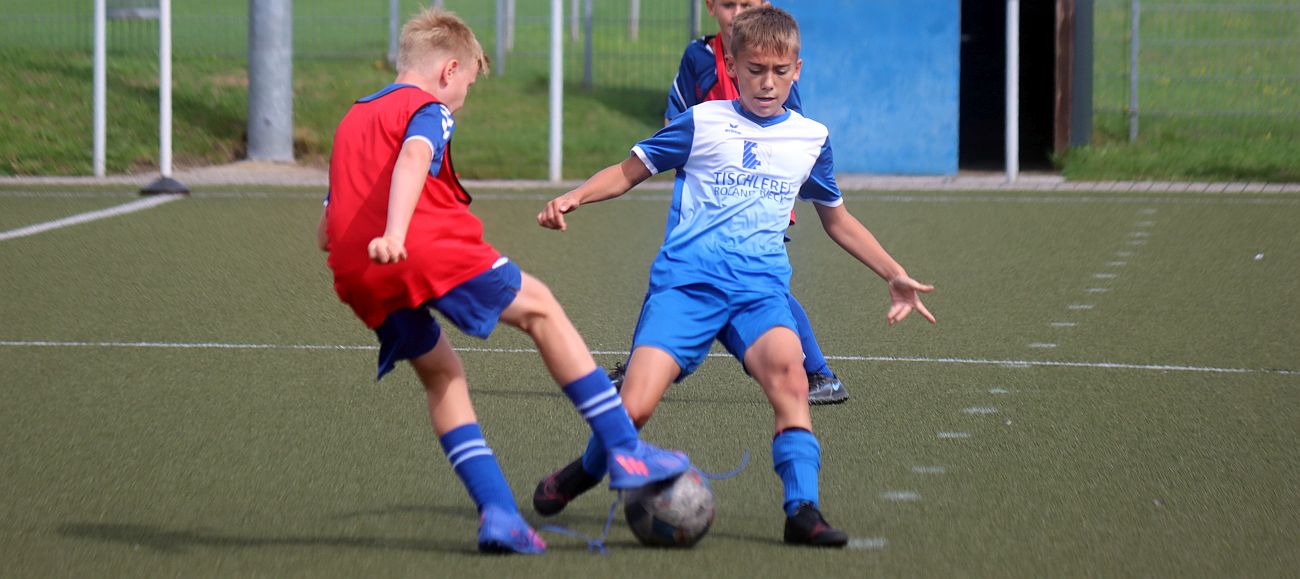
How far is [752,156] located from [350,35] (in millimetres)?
16330

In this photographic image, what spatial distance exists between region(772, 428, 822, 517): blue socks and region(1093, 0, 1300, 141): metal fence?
1199 centimetres

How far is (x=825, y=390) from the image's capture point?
19.5 feet

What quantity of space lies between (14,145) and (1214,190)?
379 inches

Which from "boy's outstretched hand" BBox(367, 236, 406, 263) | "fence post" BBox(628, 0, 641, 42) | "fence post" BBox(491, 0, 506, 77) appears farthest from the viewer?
"fence post" BBox(628, 0, 641, 42)

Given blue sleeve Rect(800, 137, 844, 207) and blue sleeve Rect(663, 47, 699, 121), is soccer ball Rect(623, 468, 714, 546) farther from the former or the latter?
blue sleeve Rect(663, 47, 699, 121)

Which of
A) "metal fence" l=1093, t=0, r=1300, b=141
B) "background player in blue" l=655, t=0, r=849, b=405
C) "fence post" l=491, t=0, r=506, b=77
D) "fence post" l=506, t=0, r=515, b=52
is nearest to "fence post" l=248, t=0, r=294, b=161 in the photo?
"fence post" l=491, t=0, r=506, b=77

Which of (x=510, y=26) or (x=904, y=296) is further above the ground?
(x=510, y=26)

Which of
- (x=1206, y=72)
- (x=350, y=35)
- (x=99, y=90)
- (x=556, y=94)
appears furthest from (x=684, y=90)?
(x=350, y=35)

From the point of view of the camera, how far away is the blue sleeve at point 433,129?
3859mm

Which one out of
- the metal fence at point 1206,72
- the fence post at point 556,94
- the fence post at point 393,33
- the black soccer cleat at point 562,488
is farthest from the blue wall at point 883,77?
the black soccer cleat at point 562,488

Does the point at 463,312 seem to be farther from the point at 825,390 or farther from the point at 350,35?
the point at 350,35

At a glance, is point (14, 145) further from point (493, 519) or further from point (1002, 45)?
point (493, 519)

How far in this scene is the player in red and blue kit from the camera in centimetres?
387

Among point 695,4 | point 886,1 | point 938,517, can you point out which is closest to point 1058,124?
point 886,1
